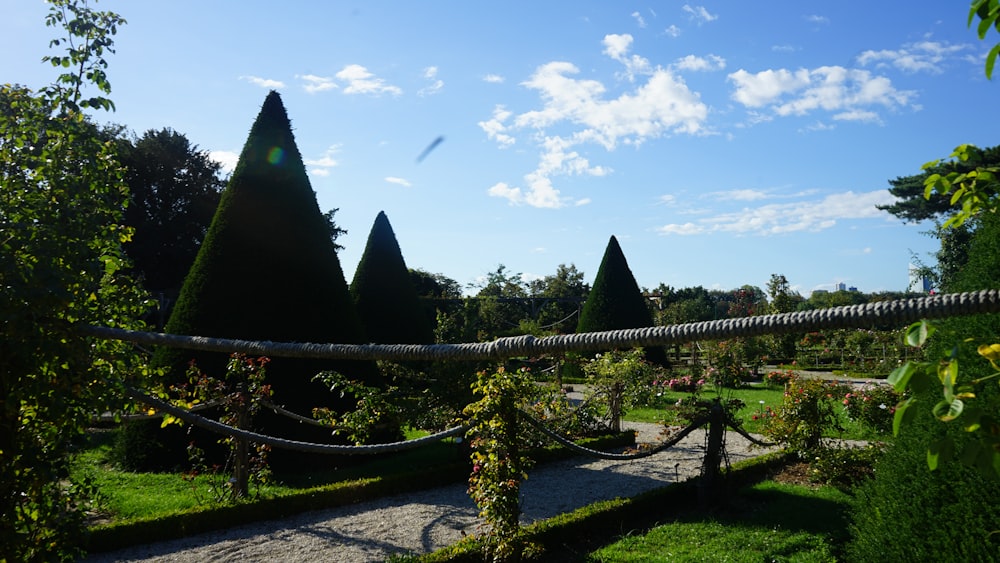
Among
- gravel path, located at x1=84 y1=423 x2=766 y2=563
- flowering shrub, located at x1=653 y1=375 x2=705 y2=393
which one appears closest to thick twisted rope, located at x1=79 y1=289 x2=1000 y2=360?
gravel path, located at x1=84 y1=423 x2=766 y2=563

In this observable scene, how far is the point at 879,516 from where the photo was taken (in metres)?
3.03

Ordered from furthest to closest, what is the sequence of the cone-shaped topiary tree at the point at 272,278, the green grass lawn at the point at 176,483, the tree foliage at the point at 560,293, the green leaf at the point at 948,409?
the tree foliage at the point at 560,293 < the cone-shaped topiary tree at the point at 272,278 < the green grass lawn at the point at 176,483 < the green leaf at the point at 948,409

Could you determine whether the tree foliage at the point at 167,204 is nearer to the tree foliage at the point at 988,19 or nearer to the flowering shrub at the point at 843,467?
the flowering shrub at the point at 843,467

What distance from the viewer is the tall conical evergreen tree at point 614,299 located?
20.5m

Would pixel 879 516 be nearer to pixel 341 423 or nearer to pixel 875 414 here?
pixel 341 423

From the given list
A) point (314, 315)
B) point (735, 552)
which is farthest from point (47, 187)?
point (314, 315)

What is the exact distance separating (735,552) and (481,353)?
14.1 feet

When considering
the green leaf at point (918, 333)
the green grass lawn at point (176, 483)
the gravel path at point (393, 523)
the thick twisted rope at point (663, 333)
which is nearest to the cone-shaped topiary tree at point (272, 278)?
the green grass lawn at point (176, 483)

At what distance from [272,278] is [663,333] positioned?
829cm

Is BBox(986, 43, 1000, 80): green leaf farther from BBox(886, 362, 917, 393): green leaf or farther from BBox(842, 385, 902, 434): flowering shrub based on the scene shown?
BBox(842, 385, 902, 434): flowering shrub

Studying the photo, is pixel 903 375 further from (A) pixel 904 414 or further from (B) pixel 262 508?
(B) pixel 262 508

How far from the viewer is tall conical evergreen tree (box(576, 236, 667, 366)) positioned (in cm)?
2052

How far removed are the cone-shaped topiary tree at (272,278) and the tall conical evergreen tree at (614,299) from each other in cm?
1177

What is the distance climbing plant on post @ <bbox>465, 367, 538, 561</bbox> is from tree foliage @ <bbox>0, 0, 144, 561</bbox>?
1.94 metres
